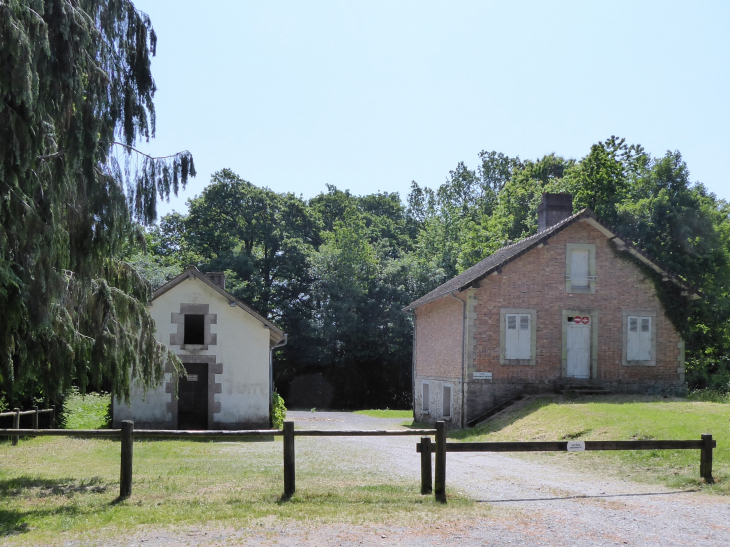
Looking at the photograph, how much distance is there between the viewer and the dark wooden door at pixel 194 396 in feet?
79.6

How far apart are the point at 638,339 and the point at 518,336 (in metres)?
4.28

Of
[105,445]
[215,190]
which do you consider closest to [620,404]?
[105,445]

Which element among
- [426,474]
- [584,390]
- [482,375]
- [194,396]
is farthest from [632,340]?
[426,474]

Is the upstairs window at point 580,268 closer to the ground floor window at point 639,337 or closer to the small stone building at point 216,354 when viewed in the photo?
the ground floor window at point 639,337

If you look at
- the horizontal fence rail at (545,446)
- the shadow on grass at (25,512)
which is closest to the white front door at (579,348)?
the horizontal fence rail at (545,446)

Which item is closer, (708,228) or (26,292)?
(26,292)

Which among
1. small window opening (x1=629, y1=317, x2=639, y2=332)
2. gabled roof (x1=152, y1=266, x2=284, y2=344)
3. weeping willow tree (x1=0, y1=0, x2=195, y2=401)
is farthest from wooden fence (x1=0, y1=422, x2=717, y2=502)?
small window opening (x1=629, y1=317, x2=639, y2=332)

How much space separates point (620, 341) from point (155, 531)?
2078 centimetres

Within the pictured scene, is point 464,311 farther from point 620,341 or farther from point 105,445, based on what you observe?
point 105,445

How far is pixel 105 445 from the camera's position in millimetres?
18344

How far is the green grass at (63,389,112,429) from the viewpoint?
23.0 m

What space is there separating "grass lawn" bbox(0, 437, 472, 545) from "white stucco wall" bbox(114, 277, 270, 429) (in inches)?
322

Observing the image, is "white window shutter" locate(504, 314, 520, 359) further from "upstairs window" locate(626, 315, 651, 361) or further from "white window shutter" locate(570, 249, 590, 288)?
"upstairs window" locate(626, 315, 651, 361)

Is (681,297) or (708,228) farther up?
(708,228)
